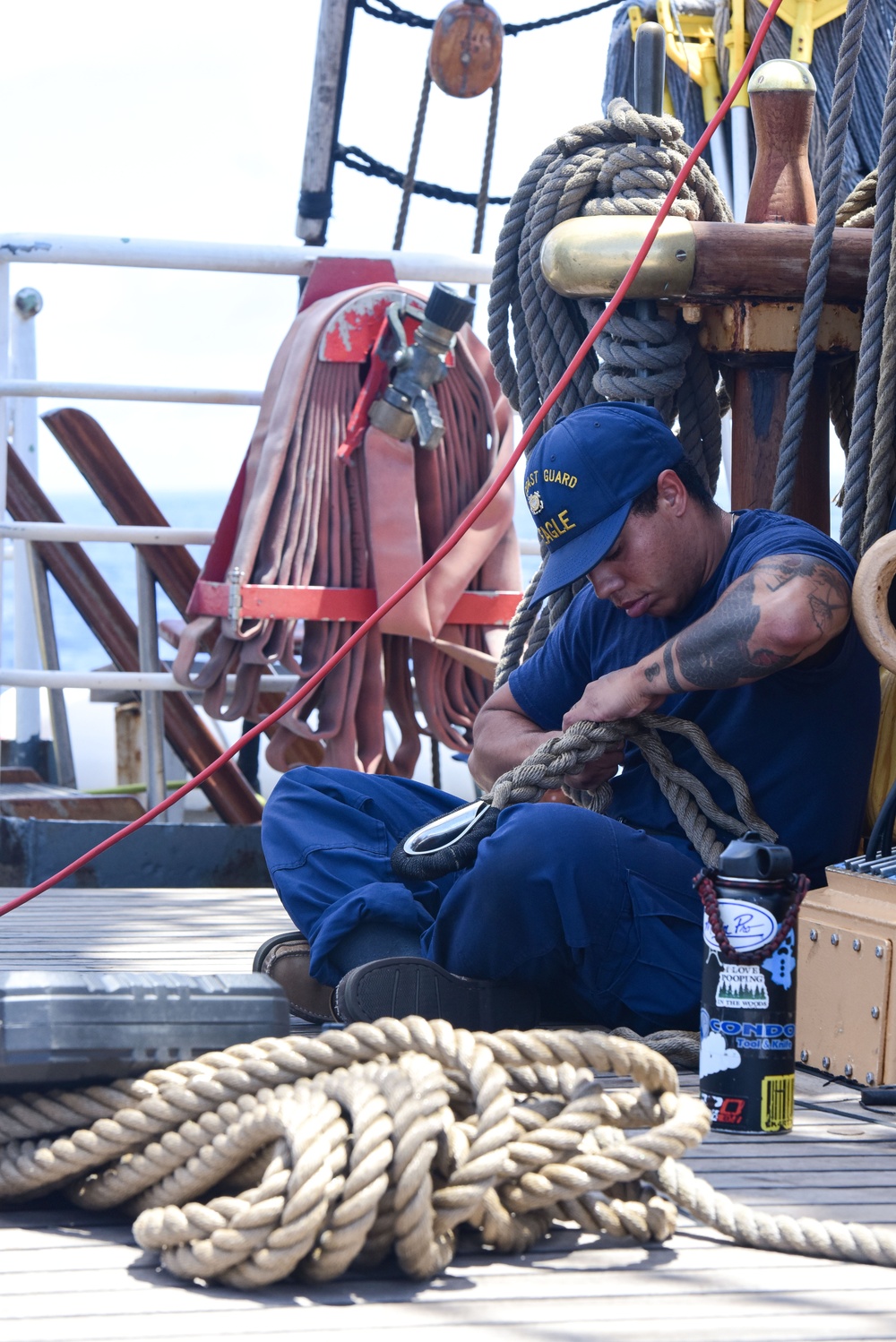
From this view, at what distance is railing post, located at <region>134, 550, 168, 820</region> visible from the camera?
4.86 metres

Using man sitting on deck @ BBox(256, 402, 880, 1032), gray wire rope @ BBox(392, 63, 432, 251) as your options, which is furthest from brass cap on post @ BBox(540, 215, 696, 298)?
gray wire rope @ BBox(392, 63, 432, 251)

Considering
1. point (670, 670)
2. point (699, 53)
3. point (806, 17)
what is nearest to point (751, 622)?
point (670, 670)

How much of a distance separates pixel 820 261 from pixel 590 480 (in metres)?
0.85

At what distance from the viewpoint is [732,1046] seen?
1.87 metres

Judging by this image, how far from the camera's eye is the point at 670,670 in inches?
92.7

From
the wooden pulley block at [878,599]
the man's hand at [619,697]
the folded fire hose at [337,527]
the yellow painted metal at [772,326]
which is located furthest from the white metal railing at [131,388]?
Result: the wooden pulley block at [878,599]

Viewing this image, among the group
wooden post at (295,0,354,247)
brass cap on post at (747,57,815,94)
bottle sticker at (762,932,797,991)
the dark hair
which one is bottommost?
bottle sticker at (762,932,797,991)

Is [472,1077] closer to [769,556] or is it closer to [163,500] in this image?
[769,556]

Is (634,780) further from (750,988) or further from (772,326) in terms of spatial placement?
(772,326)

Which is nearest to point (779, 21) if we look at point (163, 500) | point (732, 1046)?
point (732, 1046)

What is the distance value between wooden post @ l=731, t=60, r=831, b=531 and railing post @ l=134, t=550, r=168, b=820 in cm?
212

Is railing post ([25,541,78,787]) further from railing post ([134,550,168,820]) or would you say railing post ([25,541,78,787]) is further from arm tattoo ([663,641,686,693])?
arm tattoo ([663,641,686,693])

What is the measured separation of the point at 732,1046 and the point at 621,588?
83 centimetres

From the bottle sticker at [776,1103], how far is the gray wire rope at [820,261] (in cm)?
142
